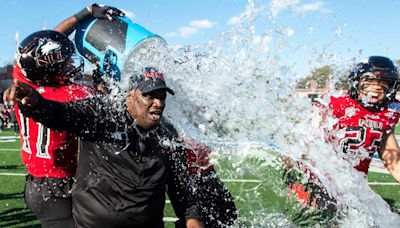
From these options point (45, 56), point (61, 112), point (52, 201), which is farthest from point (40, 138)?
point (61, 112)

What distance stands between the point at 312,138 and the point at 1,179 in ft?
24.9

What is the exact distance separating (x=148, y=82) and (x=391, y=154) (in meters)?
2.91

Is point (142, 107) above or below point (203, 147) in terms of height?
above

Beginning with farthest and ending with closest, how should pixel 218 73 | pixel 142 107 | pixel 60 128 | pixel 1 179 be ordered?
pixel 1 179 → pixel 218 73 → pixel 142 107 → pixel 60 128

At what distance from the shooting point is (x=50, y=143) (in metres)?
3.33

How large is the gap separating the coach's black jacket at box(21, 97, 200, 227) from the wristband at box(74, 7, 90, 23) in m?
1.56

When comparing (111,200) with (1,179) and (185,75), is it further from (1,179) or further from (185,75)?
(1,179)

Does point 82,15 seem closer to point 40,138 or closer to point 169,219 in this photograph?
point 40,138

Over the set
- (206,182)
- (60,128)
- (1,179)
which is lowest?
(1,179)

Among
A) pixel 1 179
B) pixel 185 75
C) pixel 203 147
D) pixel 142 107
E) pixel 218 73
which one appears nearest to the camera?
pixel 142 107

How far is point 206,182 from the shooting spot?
11.1ft

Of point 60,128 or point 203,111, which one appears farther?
point 203,111

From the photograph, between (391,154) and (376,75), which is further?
(391,154)

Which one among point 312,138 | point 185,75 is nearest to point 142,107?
point 185,75
